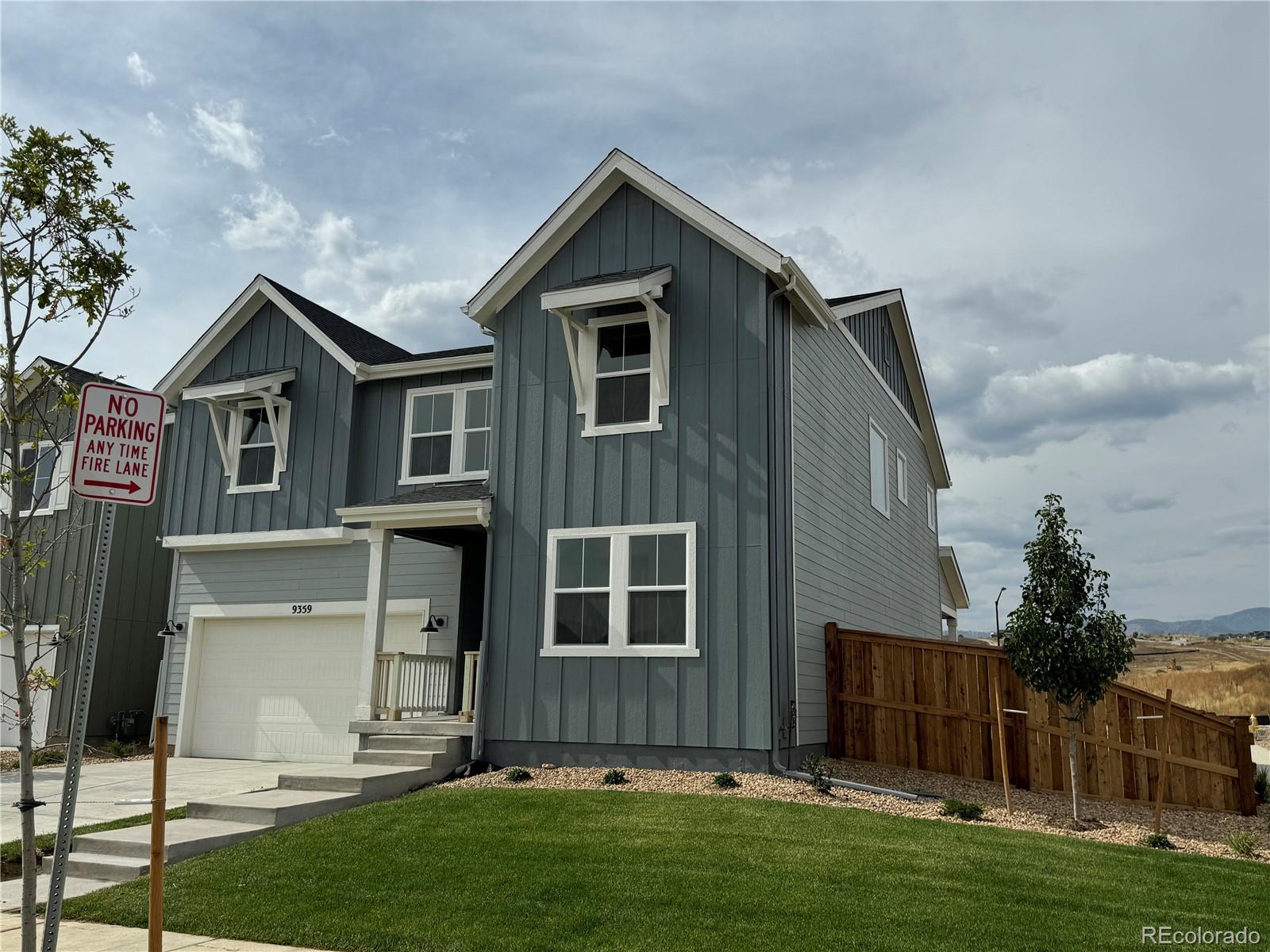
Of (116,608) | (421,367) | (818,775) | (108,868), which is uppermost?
(421,367)

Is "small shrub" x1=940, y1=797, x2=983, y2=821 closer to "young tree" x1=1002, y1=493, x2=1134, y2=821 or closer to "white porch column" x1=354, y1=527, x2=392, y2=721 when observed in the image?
"young tree" x1=1002, y1=493, x2=1134, y2=821

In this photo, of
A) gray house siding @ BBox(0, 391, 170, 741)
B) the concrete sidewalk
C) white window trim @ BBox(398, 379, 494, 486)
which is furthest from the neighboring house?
the concrete sidewalk

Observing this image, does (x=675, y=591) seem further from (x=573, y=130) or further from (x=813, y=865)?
(x=573, y=130)

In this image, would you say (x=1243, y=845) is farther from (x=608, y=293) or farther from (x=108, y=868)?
(x=108, y=868)

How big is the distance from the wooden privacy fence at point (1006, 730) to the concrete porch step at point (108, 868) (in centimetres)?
869

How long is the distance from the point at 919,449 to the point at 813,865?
1614 cm

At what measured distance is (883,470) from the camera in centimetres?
1900

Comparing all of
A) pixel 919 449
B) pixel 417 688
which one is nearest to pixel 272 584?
pixel 417 688

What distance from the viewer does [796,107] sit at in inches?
563

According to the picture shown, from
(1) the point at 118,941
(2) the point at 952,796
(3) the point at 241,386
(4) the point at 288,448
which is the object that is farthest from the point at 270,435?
(2) the point at 952,796

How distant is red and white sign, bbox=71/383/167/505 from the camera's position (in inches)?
200

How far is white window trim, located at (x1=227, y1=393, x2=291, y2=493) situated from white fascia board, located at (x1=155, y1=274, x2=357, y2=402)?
4.00 feet

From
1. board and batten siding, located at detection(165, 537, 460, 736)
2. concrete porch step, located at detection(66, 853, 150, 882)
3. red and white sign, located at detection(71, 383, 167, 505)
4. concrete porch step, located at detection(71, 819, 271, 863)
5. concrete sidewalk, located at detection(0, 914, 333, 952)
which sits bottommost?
concrete sidewalk, located at detection(0, 914, 333, 952)

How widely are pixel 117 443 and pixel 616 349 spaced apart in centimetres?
913
